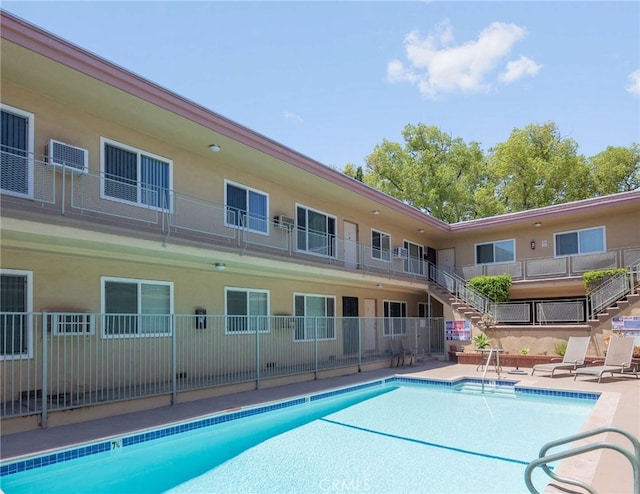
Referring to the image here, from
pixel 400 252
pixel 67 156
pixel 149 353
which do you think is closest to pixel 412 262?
pixel 400 252

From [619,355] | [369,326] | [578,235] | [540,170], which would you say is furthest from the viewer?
[540,170]

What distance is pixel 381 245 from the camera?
2191 centimetres

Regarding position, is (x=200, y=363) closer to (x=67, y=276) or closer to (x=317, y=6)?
(x=67, y=276)

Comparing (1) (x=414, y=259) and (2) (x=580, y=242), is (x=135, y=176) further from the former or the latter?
(2) (x=580, y=242)

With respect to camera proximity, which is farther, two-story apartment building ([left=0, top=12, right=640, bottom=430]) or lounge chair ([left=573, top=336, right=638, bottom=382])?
lounge chair ([left=573, top=336, right=638, bottom=382])

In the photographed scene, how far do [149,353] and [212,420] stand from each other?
122 inches

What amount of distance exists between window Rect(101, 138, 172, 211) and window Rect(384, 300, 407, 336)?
1040cm

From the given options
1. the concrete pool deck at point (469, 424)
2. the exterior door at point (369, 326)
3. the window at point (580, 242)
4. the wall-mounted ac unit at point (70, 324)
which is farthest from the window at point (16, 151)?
the window at point (580, 242)

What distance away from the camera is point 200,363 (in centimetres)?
1278

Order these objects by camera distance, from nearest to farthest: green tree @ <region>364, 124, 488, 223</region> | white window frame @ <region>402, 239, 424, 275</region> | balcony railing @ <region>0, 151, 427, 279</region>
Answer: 1. balcony railing @ <region>0, 151, 427, 279</region>
2. white window frame @ <region>402, 239, 424, 275</region>
3. green tree @ <region>364, 124, 488, 223</region>

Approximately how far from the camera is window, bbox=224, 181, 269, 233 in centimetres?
1411

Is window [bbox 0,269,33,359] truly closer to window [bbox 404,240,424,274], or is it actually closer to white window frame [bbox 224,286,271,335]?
white window frame [bbox 224,286,271,335]

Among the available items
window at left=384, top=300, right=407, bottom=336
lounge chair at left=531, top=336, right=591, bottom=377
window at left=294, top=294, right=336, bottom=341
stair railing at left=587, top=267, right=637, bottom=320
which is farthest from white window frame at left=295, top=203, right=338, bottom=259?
stair railing at left=587, top=267, right=637, bottom=320

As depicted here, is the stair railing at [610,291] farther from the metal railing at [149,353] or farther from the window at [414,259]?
the window at [414,259]
